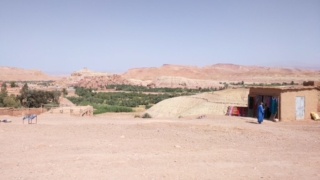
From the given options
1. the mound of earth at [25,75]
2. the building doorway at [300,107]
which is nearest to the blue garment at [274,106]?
the building doorway at [300,107]

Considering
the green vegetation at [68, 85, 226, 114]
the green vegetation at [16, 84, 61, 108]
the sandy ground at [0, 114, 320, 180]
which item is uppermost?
the green vegetation at [16, 84, 61, 108]

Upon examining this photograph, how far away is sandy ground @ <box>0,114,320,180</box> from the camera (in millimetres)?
8164

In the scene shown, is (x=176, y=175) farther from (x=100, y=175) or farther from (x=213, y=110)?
(x=213, y=110)

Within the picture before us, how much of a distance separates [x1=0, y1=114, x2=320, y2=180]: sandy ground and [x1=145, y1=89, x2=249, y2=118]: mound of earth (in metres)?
12.0

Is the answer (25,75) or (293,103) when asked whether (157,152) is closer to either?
(293,103)

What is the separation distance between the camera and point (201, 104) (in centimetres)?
3031

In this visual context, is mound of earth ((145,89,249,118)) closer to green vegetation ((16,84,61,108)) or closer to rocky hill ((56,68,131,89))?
green vegetation ((16,84,61,108))

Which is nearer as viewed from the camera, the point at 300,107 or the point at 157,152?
the point at 157,152

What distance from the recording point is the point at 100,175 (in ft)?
25.9

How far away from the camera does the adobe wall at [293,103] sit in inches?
746

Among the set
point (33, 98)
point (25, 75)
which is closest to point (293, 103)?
point (33, 98)

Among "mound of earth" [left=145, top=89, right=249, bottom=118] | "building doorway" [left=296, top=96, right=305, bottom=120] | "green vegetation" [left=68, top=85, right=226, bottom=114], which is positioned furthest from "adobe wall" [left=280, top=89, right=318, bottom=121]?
"green vegetation" [left=68, top=85, right=226, bottom=114]

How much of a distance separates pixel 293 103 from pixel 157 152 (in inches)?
479

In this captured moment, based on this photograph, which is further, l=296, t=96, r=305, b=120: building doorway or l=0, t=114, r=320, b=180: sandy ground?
l=296, t=96, r=305, b=120: building doorway
